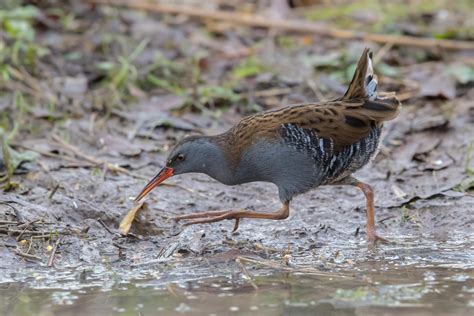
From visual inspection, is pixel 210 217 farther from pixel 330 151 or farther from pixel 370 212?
pixel 370 212

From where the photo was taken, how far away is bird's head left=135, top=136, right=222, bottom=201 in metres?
5.70

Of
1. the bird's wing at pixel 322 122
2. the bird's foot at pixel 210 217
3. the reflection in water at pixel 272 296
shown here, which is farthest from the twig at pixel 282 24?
the reflection in water at pixel 272 296

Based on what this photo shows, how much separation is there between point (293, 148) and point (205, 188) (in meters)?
1.30

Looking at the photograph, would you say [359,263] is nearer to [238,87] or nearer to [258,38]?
[238,87]

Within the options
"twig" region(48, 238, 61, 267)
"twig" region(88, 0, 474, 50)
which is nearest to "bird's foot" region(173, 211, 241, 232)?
"twig" region(48, 238, 61, 267)

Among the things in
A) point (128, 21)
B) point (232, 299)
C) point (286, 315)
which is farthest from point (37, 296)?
point (128, 21)

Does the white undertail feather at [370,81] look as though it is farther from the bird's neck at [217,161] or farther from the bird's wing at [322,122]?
the bird's neck at [217,161]

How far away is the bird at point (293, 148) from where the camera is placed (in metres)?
5.60

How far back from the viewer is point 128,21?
9320mm

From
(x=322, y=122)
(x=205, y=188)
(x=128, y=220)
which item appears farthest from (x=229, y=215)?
(x=205, y=188)

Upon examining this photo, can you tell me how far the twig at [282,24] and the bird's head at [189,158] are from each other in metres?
3.81

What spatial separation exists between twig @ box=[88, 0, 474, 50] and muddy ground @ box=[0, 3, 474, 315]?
0.34 ft

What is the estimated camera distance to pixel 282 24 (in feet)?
31.2

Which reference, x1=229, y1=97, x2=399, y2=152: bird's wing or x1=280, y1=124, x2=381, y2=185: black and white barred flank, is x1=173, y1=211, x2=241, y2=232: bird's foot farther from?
x1=280, y1=124, x2=381, y2=185: black and white barred flank
